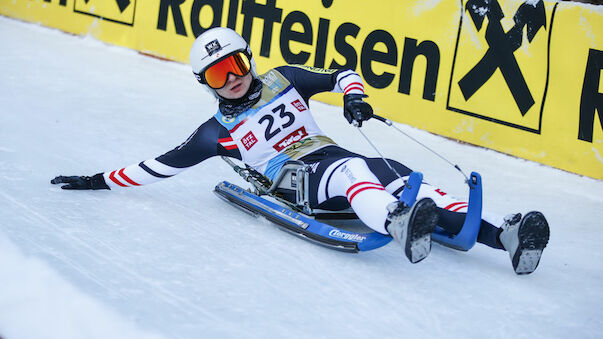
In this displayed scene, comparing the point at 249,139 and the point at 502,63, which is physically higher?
the point at 502,63

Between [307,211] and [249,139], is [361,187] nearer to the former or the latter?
[307,211]

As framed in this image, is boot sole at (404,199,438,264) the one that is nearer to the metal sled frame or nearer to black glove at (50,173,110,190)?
the metal sled frame

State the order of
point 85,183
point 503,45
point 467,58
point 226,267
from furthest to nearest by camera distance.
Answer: point 467,58
point 503,45
point 85,183
point 226,267

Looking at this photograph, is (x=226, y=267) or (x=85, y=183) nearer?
(x=226, y=267)

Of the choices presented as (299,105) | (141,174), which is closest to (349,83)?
(299,105)

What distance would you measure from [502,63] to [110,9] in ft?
14.9

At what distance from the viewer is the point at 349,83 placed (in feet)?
12.1

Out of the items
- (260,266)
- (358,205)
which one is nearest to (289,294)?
(260,266)

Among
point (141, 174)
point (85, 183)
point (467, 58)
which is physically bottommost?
point (85, 183)

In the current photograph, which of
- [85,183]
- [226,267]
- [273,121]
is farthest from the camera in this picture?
[85,183]

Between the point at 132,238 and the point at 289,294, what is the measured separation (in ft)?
3.00

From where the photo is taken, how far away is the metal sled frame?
314 centimetres

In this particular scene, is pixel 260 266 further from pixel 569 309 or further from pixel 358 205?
pixel 569 309

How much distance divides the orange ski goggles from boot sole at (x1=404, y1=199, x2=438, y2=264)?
1340 mm
